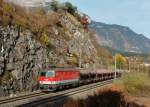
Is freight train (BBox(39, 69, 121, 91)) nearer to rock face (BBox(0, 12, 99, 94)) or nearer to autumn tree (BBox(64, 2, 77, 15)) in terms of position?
rock face (BBox(0, 12, 99, 94))

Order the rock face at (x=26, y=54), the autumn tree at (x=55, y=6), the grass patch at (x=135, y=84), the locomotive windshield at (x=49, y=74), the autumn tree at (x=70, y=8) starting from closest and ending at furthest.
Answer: the rock face at (x=26, y=54), the locomotive windshield at (x=49, y=74), the grass patch at (x=135, y=84), the autumn tree at (x=55, y=6), the autumn tree at (x=70, y=8)

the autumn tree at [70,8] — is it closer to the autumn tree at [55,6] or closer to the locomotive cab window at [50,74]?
the autumn tree at [55,6]

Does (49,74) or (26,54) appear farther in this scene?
(26,54)

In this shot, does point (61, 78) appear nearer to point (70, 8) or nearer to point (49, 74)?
point (49, 74)

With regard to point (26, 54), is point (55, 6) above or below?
above

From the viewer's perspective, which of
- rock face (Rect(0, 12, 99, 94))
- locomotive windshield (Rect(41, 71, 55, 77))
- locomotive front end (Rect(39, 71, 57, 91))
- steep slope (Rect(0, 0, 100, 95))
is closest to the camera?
rock face (Rect(0, 12, 99, 94))

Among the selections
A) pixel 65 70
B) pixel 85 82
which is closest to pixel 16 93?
pixel 65 70

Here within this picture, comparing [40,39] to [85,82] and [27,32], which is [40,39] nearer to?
[27,32]

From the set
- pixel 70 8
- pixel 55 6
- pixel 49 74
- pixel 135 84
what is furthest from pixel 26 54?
pixel 70 8

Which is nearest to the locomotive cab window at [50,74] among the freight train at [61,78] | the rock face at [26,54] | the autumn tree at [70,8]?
the freight train at [61,78]

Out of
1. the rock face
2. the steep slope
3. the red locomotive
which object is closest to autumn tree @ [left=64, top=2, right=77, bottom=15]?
the steep slope

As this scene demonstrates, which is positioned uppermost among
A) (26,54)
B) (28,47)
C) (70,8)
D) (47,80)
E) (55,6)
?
(70,8)

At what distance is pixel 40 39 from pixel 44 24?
7995 millimetres

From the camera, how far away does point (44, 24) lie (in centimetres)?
6094
